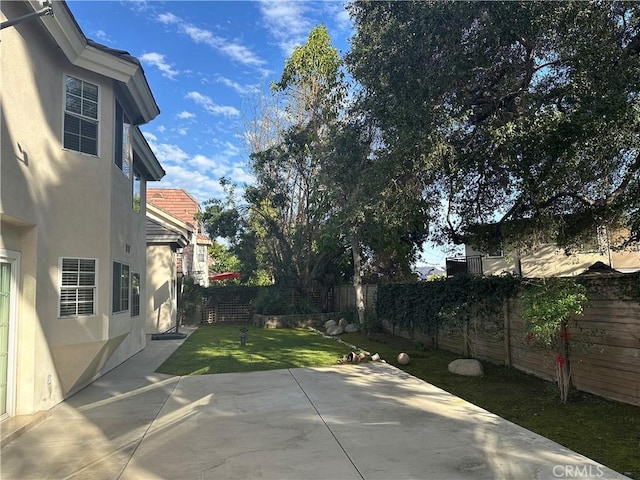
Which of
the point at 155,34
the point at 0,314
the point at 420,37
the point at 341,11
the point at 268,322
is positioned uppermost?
the point at 341,11

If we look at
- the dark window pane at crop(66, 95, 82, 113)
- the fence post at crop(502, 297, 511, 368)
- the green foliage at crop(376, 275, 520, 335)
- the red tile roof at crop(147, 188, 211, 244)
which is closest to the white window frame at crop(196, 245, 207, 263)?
the red tile roof at crop(147, 188, 211, 244)

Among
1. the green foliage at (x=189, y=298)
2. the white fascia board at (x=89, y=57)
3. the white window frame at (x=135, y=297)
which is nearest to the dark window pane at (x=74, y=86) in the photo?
the white fascia board at (x=89, y=57)

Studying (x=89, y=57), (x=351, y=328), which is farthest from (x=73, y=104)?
(x=351, y=328)

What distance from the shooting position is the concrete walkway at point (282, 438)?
443 cm

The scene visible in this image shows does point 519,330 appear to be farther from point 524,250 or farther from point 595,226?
point 595,226

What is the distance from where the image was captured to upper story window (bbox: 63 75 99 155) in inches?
286

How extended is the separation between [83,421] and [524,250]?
8.88 metres

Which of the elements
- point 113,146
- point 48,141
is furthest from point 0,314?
point 113,146

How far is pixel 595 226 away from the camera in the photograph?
8344 millimetres

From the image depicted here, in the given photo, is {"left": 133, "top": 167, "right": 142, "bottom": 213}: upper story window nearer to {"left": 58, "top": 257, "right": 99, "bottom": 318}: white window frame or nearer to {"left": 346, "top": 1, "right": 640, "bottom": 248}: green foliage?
{"left": 58, "top": 257, "right": 99, "bottom": 318}: white window frame

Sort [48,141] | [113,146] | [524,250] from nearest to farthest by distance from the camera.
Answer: [48,141], [113,146], [524,250]

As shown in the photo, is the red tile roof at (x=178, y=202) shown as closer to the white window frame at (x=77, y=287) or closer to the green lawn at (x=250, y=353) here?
the green lawn at (x=250, y=353)

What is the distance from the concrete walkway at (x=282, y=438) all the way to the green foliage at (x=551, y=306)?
1.55 m

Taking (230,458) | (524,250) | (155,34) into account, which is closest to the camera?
(230,458)
